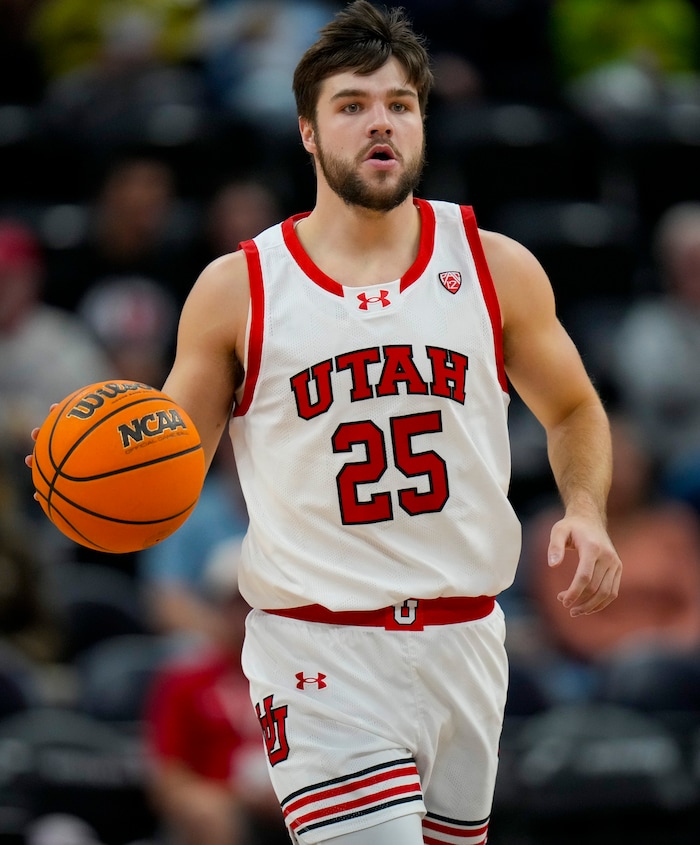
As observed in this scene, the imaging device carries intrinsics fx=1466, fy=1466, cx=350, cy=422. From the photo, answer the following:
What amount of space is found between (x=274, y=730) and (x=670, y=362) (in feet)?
20.6

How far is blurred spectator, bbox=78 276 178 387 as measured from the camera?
9711 millimetres

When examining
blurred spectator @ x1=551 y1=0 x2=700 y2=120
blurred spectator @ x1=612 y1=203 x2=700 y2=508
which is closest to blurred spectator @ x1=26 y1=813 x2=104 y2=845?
blurred spectator @ x1=612 y1=203 x2=700 y2=508

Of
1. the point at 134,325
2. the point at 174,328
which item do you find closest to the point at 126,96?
the point at 174,328

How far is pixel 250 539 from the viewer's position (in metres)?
4.69

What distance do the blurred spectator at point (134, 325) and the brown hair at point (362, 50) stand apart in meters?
5.02

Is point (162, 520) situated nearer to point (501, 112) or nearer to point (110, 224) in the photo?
point (110, 224)

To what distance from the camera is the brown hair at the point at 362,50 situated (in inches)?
181

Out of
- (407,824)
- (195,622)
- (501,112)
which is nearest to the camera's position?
(407,824)

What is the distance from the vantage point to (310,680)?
14.6 feet

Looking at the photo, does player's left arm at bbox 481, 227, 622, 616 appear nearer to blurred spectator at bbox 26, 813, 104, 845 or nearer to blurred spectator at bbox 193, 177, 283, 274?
blurred spectator at bbox 26, 813, 104, 845

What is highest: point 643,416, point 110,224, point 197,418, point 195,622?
point 110,224

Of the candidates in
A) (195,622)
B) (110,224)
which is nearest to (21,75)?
(110,224)

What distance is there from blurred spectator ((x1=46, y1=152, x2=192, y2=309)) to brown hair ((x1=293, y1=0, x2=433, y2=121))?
619 cm

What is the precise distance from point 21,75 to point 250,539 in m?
8.78
